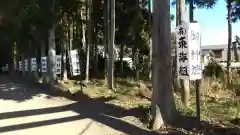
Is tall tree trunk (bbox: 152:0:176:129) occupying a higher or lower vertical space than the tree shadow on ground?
higher

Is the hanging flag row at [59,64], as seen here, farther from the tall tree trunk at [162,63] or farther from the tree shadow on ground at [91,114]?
the tall tree trunk at [162,63]

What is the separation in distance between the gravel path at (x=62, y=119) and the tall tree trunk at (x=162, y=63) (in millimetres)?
937

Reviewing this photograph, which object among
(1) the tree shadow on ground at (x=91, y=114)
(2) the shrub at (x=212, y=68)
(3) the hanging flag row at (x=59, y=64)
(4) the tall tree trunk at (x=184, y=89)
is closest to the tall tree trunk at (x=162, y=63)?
(1) the tree shadow on ground at (x=91, y=114)

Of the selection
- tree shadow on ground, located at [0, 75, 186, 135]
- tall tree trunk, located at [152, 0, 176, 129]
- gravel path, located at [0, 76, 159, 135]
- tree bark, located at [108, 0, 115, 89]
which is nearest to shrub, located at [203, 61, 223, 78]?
tree bark, located at [108, 0, 115, 89]

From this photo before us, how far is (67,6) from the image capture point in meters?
22.7

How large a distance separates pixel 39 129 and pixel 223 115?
17.1ft

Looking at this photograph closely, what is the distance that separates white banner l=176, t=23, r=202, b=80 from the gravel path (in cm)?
172

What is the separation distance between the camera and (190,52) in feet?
27.3

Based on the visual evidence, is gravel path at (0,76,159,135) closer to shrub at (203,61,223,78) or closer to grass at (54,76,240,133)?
grass at (54,76,240,133)

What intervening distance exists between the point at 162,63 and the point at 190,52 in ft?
4.24

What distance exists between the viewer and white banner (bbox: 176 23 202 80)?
27.1 ft

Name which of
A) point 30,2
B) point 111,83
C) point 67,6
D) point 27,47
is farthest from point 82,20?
point 111,83

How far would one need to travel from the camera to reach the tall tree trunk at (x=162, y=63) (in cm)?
944

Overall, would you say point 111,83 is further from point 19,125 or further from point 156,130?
point 156,130
